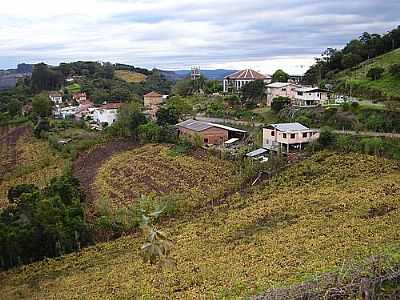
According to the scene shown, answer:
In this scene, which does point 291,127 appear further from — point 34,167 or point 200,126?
point 34,167

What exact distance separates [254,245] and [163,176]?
1399 centimetres

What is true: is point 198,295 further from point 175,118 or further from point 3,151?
point 3,151

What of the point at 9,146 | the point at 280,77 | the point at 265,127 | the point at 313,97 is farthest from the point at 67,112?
the point at 265,127

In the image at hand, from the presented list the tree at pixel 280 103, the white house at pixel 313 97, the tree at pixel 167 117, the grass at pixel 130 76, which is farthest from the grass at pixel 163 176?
the grass at pixel 130 76

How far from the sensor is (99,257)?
19359 millimetres

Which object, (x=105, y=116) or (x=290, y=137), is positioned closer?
(x=290, y=137)

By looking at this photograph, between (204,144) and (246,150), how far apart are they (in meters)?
5.33

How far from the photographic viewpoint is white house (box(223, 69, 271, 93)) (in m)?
57.9

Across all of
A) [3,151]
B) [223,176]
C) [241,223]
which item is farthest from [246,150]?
[3,151]

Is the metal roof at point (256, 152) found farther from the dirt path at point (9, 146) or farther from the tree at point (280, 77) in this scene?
the tree at point (280, 77)

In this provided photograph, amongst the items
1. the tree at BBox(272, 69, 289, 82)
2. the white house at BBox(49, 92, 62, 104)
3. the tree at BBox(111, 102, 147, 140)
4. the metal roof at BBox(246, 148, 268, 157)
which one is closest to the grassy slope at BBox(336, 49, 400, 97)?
the tree at BBox(272, 69, 289, 82)

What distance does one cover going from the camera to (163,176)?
30.7 meters

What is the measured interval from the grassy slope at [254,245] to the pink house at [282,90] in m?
17.5

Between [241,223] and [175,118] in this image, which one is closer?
[241,223]
